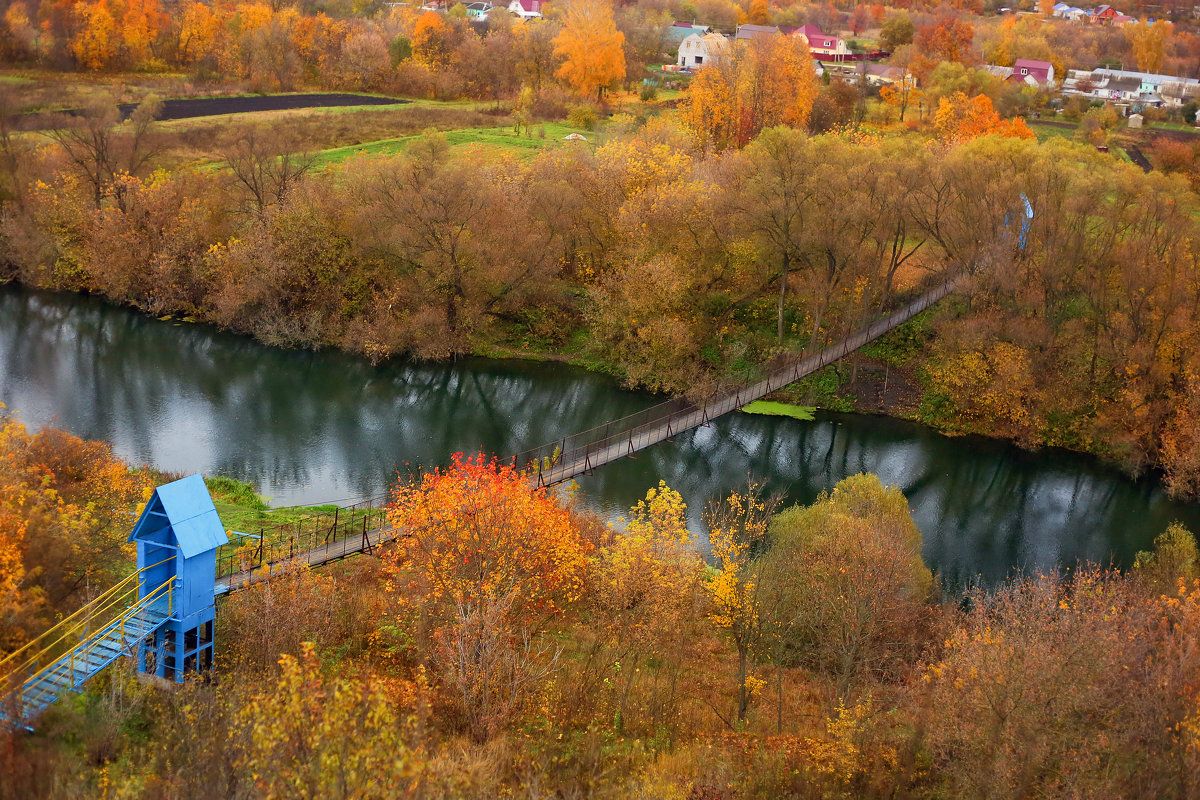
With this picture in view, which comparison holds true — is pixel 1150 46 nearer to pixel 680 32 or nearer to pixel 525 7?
pixel 680 32

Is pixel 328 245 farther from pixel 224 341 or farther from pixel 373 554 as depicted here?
pixel 373 554

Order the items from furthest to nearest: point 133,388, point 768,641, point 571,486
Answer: point 133,388 < point 571,486 < point 768,641

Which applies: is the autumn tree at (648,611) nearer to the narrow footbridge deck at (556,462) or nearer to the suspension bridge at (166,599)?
the narrow footbridge deck at (556,462)

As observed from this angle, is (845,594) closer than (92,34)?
Yes

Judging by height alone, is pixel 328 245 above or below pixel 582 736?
above

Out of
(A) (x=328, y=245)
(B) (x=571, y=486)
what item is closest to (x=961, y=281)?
(B) (x=571, y=486)

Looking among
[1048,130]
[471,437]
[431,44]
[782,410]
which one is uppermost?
[431,44]

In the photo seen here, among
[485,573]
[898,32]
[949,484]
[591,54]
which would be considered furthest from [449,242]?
[898,32]
